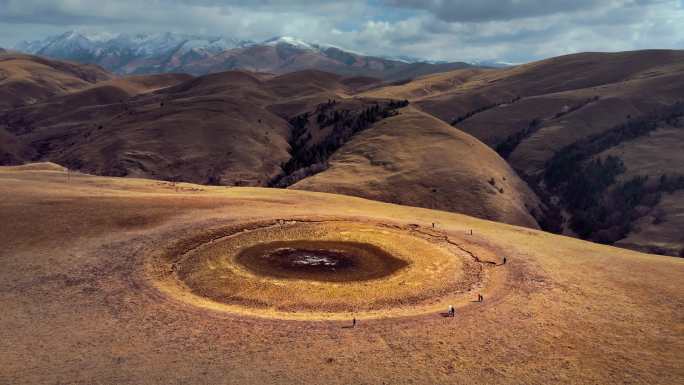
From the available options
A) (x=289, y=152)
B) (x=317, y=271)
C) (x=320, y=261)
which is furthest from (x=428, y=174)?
(x=317, y=271)

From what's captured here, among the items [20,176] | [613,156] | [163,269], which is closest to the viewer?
[163,269]

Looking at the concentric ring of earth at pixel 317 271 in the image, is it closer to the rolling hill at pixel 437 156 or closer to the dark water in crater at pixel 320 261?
the dark water in crater at pixel 320 261

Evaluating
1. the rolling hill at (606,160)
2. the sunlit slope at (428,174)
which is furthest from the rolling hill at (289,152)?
the rolling hill at (606,160)

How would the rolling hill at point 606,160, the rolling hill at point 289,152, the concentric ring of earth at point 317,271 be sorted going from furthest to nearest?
1. the rolling hill at point 606,160
2. the rolling hill at point 289,152
3. the concentric ring of earth at point 317,271

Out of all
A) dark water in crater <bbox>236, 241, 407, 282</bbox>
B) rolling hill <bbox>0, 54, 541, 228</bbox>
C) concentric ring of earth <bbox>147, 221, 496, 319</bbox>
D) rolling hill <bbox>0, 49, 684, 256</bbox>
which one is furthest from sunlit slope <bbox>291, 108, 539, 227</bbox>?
dark water in crater <bbox>236, 241, 407, 282</bbox>

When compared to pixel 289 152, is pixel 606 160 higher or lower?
higher

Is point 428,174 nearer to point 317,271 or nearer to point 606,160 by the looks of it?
point 317,271

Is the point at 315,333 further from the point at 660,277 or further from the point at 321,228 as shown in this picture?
the point at 660,277

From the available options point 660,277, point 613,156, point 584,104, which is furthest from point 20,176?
point 584,104
